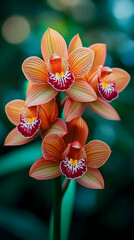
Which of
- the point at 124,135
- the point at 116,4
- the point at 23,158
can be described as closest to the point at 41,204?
the point at 23,158

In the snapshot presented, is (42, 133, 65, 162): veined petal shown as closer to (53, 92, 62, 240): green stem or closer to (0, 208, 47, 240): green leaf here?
(53, 92, 62, 240): green stem

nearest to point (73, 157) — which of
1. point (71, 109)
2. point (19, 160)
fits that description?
point (71, 109)

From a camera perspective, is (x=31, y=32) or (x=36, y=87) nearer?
(x=36, y=87)

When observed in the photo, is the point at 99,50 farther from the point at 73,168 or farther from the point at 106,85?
the point at 73,168

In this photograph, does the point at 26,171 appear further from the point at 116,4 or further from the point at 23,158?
the point at 116,4

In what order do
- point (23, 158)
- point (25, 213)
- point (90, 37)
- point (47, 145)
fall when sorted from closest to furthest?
point (47, 145) < point (23, 158) < point (25, 213) < point (90, 37)

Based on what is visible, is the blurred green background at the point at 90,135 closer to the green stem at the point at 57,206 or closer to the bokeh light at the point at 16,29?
the bokeh light at the point at 16,29

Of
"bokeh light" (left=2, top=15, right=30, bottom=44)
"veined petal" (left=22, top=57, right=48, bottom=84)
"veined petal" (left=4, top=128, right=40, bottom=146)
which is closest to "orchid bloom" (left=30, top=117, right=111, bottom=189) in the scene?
"veined petal" (left=4, top=128, right=40, bottom=146)
